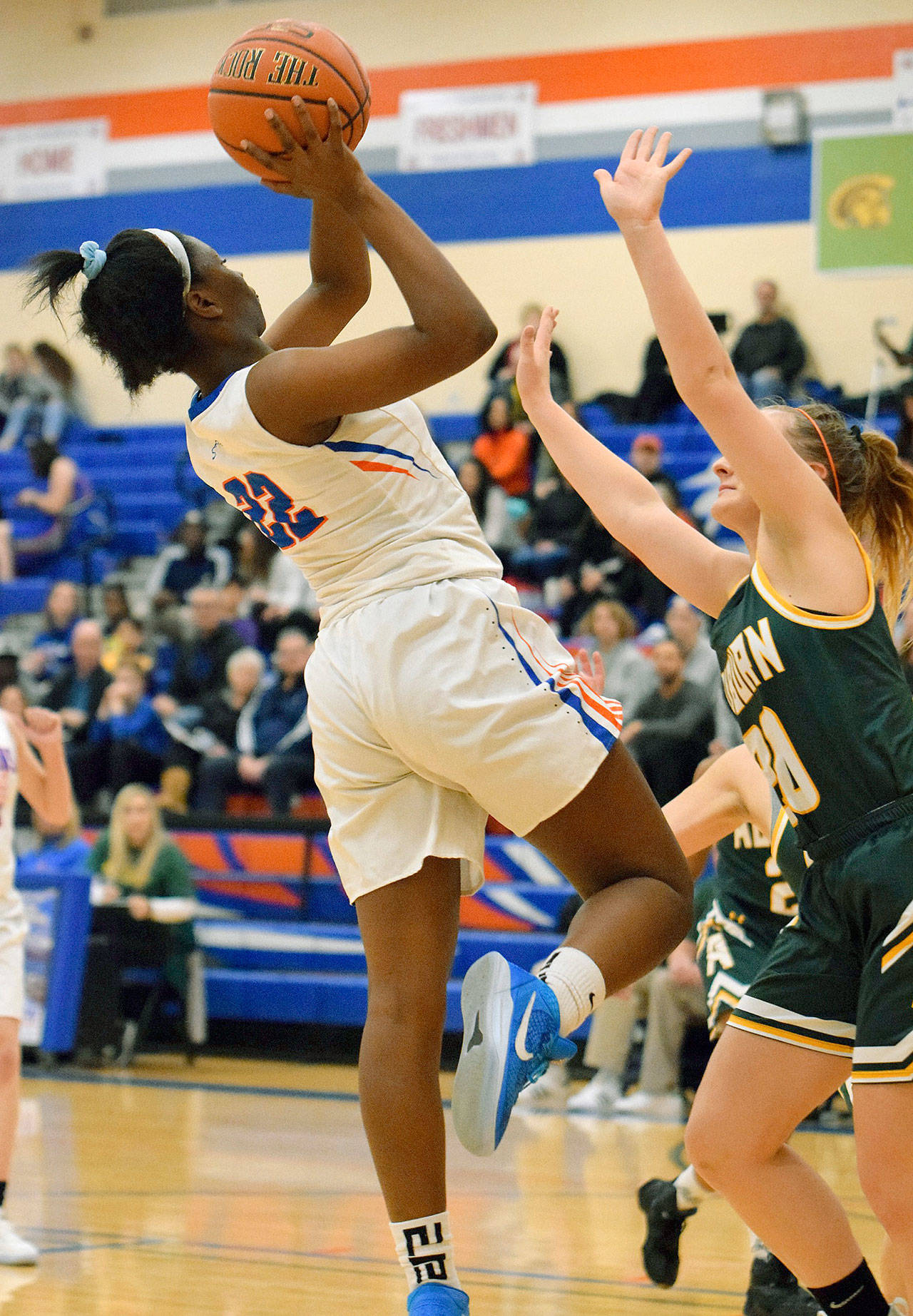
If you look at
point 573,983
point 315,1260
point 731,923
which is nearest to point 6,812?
point 315,1260

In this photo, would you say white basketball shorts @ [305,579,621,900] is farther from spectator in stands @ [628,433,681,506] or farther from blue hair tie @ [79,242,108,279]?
spectator in stands @ [628,433,681,506]

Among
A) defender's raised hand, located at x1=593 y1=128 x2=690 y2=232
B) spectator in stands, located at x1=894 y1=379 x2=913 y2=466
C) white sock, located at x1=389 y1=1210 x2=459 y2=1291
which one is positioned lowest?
white sock, located at x1=389 y1=1210 x2=459 y2=1291

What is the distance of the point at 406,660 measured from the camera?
3.03 m

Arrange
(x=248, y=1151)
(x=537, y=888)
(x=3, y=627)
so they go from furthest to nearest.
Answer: (x=3, y=627)
(x=537, y=888)
(x=248, y=1151)

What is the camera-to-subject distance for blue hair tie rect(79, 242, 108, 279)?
3168 mm

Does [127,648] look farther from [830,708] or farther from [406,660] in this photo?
[830,708]

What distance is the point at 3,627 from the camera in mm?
14547

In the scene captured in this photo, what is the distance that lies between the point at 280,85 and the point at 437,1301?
221cm

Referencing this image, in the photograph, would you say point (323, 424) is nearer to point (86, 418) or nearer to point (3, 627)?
point (3, 627)

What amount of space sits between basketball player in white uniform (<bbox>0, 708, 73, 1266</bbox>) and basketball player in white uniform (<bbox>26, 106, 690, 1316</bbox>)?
2120mm

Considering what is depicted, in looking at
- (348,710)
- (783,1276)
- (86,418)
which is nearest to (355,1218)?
(783,1276)

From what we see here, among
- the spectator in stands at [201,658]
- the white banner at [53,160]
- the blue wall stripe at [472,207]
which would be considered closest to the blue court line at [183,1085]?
the spectator in stands at [201,658]

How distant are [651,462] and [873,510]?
29.7 ft

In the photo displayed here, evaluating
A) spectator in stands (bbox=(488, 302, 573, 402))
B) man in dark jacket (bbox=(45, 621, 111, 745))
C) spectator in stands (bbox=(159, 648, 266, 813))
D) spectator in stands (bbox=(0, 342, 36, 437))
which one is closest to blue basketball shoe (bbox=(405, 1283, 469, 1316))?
spectator in stands (bbox=(159, 648, 266, 813))
